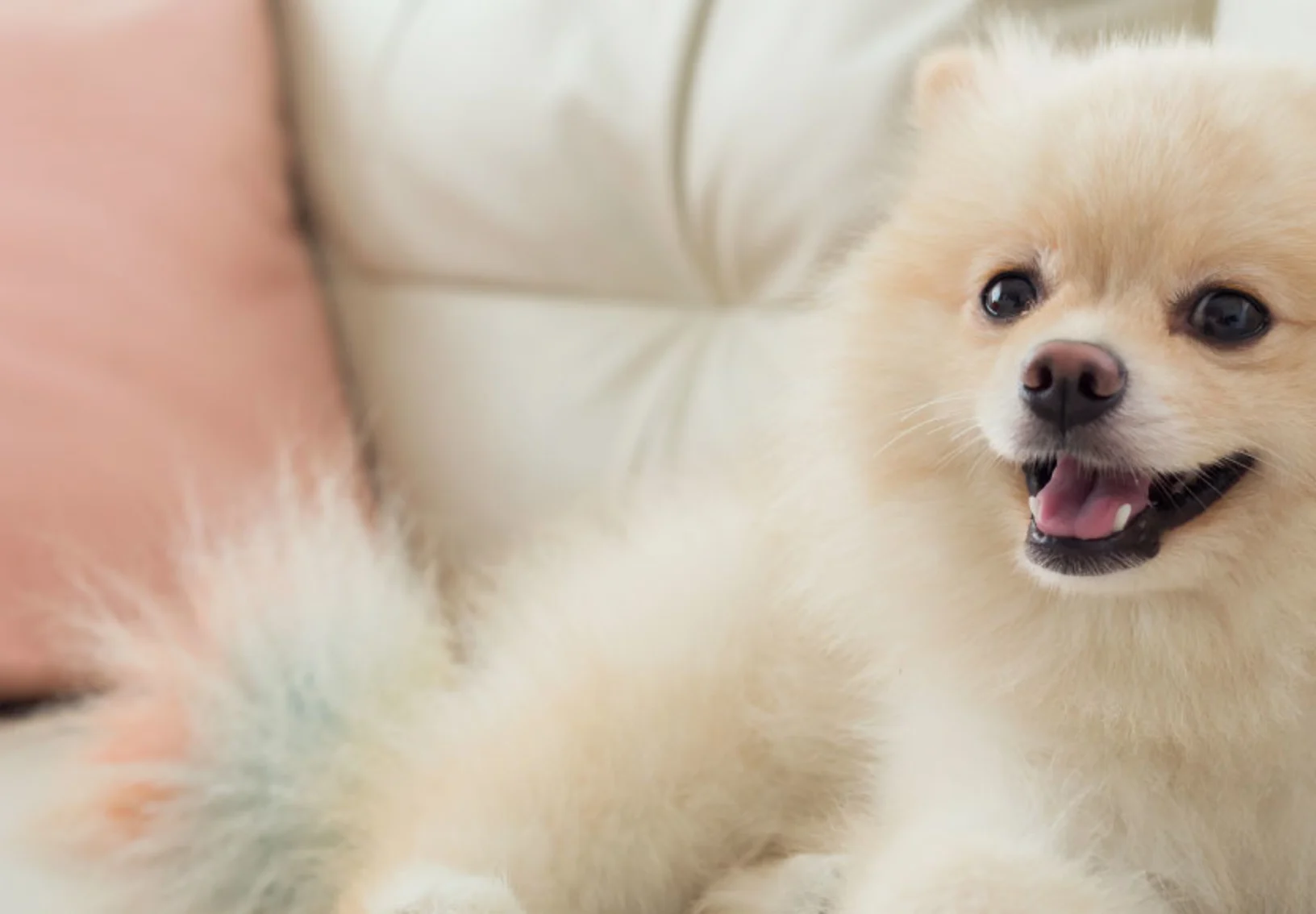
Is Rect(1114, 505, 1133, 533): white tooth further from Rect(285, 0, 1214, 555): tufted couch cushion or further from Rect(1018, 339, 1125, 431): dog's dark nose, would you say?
Rect(285, 0, 1214, 555): tufted couch cushion

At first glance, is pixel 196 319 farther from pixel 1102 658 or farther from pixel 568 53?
pixel 1102 658

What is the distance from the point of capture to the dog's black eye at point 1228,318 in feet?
2.72

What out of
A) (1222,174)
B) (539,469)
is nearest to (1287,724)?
(1222,174)

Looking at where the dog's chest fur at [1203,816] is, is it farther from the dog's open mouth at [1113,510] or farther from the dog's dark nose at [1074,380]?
the dog's dark nose at [1074,380]

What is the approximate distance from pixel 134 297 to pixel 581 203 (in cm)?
51

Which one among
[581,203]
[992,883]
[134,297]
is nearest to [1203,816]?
[992,883]

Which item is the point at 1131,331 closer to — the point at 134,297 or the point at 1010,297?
the point at 1010,297

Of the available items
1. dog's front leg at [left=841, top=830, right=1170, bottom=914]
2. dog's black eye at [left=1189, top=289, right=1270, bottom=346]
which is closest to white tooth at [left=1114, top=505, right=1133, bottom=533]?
dog's black eye at [left=1189, top=289, right=1270, bottom=346]

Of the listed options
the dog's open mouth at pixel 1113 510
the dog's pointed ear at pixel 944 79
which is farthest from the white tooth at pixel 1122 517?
the dog's pointed ear at pixel 944 79

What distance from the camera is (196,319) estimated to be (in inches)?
60.7

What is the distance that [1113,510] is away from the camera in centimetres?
86

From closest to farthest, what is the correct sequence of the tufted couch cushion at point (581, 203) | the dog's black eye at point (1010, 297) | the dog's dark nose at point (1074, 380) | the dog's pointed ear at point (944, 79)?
the dog's dark nose at point (1074, 380), the dog's black eye at point (1010, 297), the dog's pointed ear at point (944, 79), the tufted couch cushion at point (581, 203)

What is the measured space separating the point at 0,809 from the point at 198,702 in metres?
0.23

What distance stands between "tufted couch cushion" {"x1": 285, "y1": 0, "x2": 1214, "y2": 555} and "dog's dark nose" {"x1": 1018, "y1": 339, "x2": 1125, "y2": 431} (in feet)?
1.75
